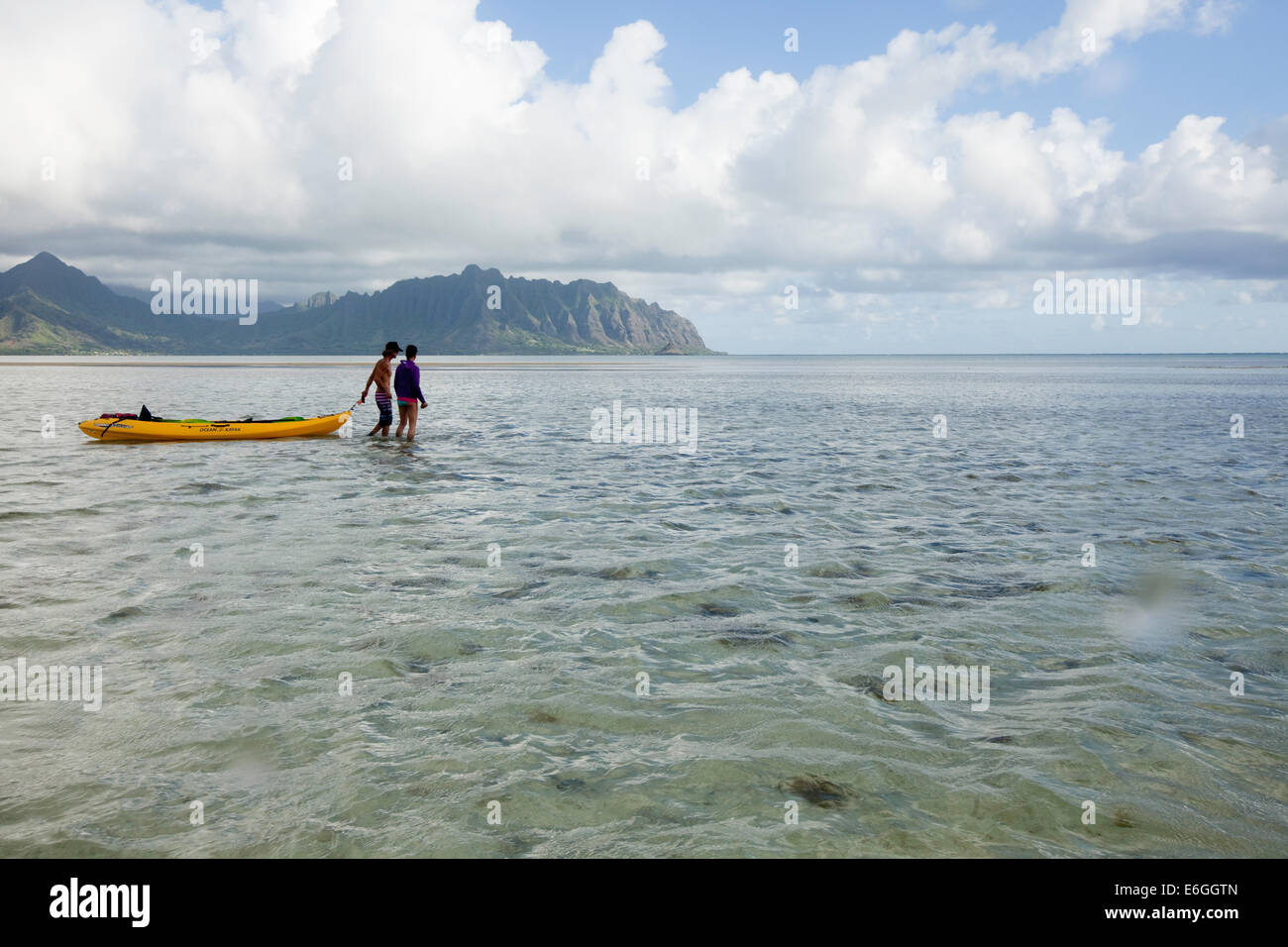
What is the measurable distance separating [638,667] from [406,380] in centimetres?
2318

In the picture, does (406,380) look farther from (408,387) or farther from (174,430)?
(174,430)

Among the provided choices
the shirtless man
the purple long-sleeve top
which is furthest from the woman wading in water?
the shirtless man

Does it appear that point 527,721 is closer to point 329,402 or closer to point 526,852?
point 526,852

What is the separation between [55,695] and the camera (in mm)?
7949

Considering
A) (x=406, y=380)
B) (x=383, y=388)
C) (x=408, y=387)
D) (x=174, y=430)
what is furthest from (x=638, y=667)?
(x=174, y=430)

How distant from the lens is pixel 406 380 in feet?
97.0

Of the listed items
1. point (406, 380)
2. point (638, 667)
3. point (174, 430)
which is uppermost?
point (406, 380)

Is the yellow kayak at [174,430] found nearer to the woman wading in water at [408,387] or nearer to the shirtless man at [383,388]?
the shirtless man at [383,388]

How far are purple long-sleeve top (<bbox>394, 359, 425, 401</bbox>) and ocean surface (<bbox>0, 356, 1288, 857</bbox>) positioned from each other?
353 inches

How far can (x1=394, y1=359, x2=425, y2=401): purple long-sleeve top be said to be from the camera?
2917cm

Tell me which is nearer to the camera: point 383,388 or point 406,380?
point 406,380

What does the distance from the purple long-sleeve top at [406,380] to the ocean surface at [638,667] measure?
8.97m

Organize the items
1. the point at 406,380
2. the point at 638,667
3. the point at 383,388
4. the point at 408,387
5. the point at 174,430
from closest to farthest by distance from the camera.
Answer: the point at 638,667
the point at 174,430
the point at 406,380
the point at 408,387
the point at 383,388

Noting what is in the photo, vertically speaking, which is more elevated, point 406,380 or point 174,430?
point 406,380
